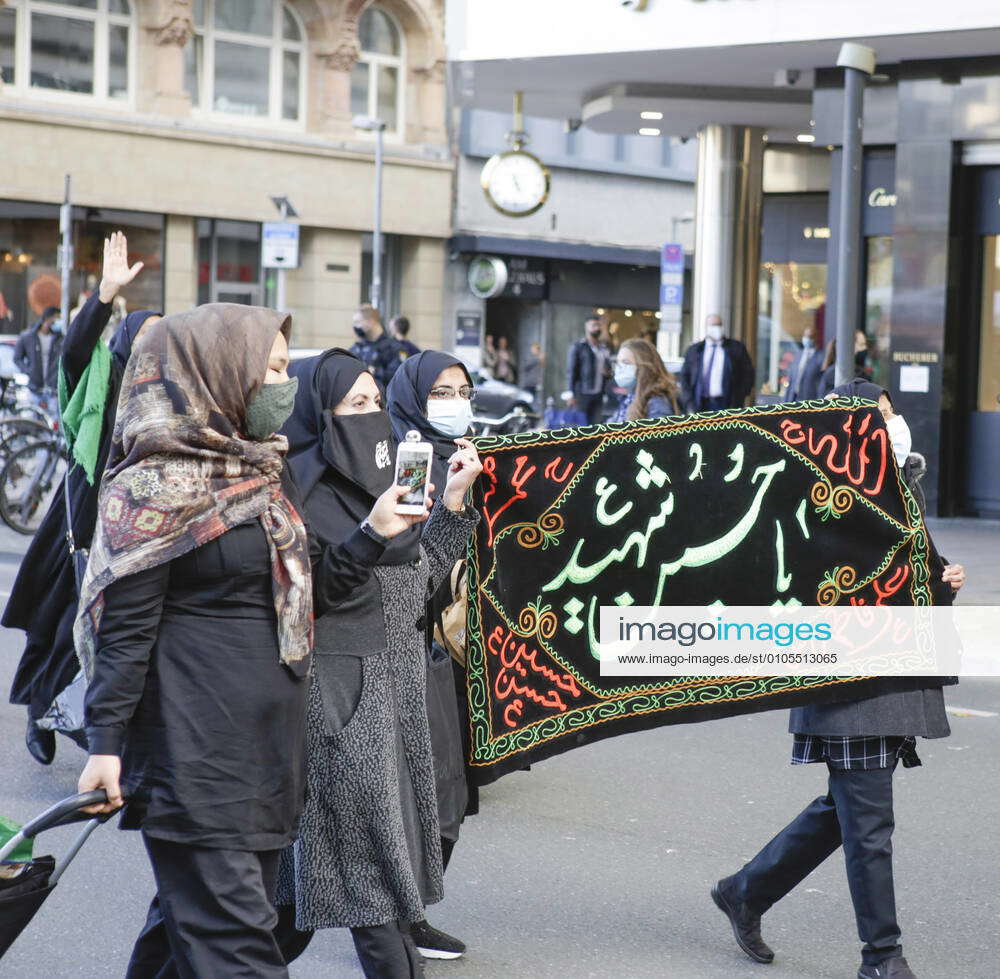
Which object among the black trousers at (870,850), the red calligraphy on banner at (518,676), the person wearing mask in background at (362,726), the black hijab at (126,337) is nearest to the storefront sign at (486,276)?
the black hijab at (126,337)

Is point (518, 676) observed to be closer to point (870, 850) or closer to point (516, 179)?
point (870, 850)

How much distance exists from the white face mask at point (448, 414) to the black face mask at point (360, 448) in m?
1.07

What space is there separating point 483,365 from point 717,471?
33.3m

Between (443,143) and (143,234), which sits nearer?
(143,234)

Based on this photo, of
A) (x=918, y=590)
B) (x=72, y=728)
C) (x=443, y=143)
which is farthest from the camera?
(x=443, y=143)

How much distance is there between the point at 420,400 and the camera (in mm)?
5125

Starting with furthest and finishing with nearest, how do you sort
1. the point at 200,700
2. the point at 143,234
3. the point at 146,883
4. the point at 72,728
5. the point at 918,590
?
the point at 143,234 < the point at 72,728 < the point at 146,883 < the point at 918,590 < the point at 200,700

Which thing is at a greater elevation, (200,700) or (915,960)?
(200,700)

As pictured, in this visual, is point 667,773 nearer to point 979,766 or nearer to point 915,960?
point 979,766

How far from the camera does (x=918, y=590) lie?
482 cm

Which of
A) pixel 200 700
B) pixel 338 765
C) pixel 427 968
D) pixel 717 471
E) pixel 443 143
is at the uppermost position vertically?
pixel 443 143

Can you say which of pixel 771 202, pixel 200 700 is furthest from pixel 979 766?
pixel 771 202

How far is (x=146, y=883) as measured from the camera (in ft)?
18.1

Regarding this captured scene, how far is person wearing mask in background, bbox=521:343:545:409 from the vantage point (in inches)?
1506
